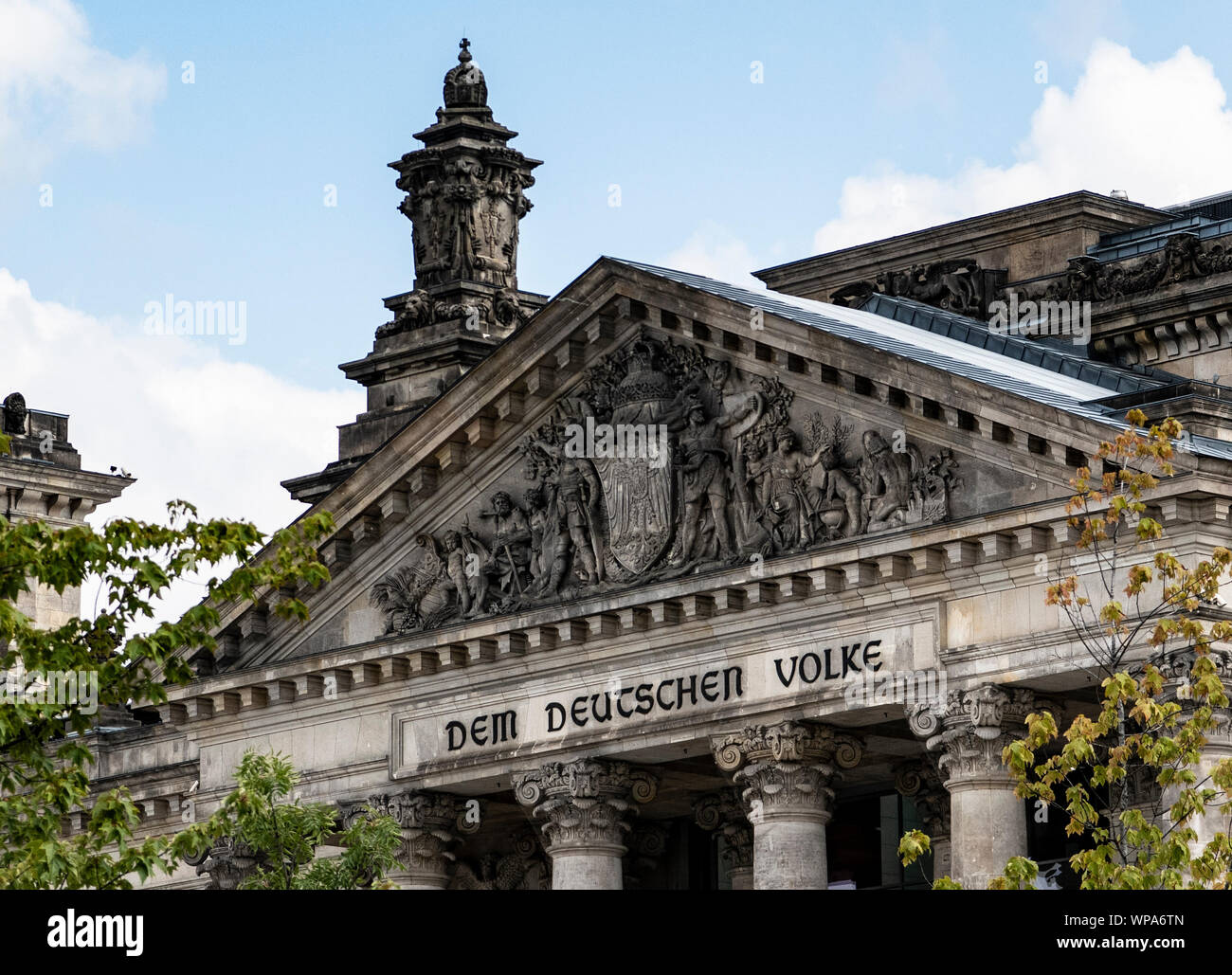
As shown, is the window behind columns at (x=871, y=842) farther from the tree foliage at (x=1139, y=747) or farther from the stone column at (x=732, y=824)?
the tree foliage at (x=1139, y=747)

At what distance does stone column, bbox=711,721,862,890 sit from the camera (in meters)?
41.8

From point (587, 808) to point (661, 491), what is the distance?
5.00 m

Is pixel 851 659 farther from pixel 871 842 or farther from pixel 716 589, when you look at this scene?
pixel 871 842

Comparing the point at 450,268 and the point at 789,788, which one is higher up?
the point at 450,268

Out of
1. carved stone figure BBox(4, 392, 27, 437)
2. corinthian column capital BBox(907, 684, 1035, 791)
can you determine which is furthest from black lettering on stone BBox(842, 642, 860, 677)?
carved stone figure BBox(4, 392, 27, 437)

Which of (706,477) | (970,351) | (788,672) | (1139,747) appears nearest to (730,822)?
(788,672)

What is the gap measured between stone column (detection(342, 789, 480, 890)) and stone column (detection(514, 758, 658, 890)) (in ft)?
7.27

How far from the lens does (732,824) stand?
A: 47281mm

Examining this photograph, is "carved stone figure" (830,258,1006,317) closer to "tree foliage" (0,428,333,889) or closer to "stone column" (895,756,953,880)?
"stone column" (895,756,953,880)

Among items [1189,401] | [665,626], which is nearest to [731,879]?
[665,626]

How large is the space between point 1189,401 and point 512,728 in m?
12.1

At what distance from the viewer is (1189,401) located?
38.9m

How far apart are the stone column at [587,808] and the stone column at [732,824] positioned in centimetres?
246

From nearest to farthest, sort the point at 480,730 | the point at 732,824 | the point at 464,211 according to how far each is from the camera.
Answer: the point at 480,730 < the point at 732,824 < the point at 464,211
